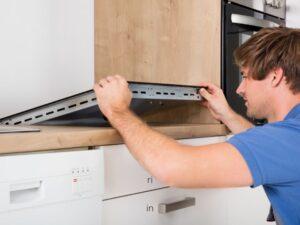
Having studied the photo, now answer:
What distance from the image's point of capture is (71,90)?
1.57m

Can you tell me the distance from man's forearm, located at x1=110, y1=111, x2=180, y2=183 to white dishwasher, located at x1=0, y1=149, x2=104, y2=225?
0.07 metres

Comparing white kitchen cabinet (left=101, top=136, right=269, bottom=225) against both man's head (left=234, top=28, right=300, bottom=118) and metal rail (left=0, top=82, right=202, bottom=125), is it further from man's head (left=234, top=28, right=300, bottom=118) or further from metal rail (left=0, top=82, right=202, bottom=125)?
man's head (left=234, top=28, right=300, bottom=118)

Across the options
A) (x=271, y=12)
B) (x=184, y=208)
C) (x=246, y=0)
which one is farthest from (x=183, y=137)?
(x=271, y=12)

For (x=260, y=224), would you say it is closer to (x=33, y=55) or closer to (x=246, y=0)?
(x=246, y=0)

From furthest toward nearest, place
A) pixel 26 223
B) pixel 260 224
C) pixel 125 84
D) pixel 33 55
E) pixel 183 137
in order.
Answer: pixel 33 55
pixel 260 224
pixel 183 137
pixel 125 84
pixel 26 223

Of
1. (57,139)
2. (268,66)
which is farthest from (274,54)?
(57,139)

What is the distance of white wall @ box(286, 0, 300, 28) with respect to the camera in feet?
5.59

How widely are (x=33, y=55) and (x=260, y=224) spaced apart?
37.0 inches

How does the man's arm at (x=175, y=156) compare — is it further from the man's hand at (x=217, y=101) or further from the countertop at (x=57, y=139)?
the man's hand at (x=217, y=101)

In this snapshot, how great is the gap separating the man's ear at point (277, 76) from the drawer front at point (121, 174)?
376mm

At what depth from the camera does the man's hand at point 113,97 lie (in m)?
0.95

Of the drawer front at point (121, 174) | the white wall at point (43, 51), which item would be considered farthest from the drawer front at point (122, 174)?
the white wall at point (43, 51)

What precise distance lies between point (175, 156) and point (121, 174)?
0.20m

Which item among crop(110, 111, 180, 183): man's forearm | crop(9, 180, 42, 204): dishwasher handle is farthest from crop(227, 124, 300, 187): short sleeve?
crop(9, 180, 42, 204): dishwasher handle
